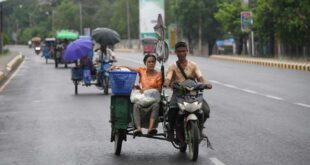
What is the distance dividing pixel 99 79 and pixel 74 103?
2895 millimetres

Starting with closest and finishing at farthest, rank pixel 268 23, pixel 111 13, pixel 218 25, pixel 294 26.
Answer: pixel 294 26, pixel 268 23, pixel 218 25, pixel 111 13

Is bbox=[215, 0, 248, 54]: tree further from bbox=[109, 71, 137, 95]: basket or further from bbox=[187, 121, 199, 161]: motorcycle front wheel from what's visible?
bbox=[187, 121, 199, 161]: motorcycle front wheel

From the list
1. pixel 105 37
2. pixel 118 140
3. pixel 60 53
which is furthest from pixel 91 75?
pixel 60 53

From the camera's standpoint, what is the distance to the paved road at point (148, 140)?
33.6ft

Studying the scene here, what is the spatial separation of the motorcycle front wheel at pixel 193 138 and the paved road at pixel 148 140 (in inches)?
5.3

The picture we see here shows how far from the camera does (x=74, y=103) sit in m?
19.6

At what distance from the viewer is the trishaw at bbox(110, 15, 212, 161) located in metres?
9.53

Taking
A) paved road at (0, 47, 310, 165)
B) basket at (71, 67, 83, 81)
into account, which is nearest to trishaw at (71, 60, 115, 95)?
basket at (71, 67, 83, 81)

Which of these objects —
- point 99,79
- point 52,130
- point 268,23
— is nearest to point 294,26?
point 268,23

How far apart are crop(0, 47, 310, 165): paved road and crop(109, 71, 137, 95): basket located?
0.90 metres

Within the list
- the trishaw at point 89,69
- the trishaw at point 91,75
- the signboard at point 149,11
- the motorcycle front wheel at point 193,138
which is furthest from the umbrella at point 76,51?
the signboard at point 149,11

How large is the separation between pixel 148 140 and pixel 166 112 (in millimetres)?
2163

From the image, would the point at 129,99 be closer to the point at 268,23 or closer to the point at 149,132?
the point at 149,132

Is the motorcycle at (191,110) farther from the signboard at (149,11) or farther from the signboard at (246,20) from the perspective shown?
the signboard at (149,11)
